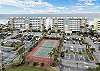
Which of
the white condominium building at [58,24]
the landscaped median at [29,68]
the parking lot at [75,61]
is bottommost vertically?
the parking lot at [75,61]

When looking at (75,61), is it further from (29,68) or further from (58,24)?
(58,24)

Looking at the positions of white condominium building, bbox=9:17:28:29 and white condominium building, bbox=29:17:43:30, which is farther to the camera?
white condominium building, bbox=9:17:28:29

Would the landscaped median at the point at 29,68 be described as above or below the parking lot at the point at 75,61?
above

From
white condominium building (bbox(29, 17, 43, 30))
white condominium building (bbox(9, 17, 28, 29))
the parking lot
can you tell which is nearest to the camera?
the parking lot

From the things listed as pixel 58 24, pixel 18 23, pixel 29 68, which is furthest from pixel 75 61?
pixel 18 23

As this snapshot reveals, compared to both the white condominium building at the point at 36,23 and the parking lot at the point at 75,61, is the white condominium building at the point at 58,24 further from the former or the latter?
the parking lot at the point at 75,61

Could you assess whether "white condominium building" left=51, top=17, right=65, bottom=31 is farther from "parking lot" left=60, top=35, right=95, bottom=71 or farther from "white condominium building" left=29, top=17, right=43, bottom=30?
"parking lot" left=60, top=35, right=95, bottom=71

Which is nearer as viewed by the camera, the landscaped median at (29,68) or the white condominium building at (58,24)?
the landscaped median at (29,68)

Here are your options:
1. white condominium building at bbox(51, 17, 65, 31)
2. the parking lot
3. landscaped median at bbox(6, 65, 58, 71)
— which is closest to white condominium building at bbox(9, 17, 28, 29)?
white condominium building at bbox(51, 17, 65, 31)

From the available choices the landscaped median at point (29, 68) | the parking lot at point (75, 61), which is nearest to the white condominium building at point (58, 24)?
the parking lot at point (75, 61)

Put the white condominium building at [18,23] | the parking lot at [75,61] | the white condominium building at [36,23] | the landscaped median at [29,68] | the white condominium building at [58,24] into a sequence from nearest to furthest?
the landscaped median at [29,68] < the parking lot at [75,61] < the white condominium building at [58,24] < the white condominium building at [36,23] < the white condominium building at [18,23]

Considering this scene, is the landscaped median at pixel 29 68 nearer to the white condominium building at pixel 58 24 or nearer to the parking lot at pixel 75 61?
the parking lot at pixel 75 61

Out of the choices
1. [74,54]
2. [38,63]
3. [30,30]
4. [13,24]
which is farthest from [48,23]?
[38,63]

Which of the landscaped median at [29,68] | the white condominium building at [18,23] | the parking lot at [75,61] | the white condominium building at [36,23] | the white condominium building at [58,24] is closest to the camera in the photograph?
the landscaped median at [29,68]
